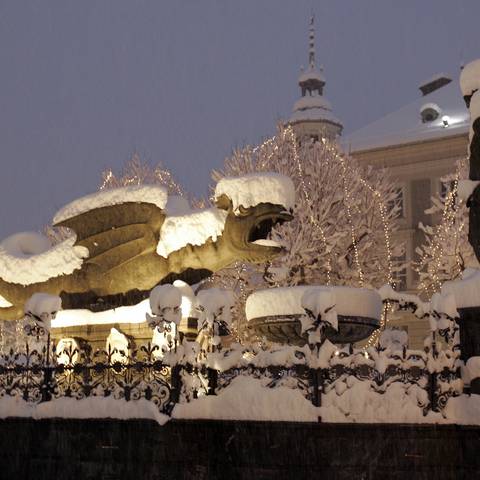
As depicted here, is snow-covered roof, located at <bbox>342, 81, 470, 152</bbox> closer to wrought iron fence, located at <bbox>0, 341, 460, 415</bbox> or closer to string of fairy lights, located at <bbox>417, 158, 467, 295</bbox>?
string of fairy lights, located at <bbox>417, 158, 467, 295</bbox>

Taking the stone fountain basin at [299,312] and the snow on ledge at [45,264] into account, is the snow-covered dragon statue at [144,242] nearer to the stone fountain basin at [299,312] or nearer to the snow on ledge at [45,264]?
the snow on ledge at [45,264]

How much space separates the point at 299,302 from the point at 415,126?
27820mm

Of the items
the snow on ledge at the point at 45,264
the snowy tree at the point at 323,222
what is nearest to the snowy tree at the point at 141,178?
the snowy tree at the point at 323,222

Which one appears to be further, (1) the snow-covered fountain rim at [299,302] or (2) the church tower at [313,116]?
(2) the church tower at [313,116]

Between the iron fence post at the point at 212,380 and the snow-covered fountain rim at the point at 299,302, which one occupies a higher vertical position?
the snow-covered fountain rim at the point at 299,302

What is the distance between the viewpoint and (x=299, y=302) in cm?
1026

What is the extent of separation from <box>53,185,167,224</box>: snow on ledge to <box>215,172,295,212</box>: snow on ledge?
121 centimetres

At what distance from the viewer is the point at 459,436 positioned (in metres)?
7.95

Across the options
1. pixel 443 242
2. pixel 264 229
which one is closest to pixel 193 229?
pixel 264 229

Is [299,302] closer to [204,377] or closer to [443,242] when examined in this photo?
[204,377]

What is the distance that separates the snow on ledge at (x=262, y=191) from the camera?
39.9ft

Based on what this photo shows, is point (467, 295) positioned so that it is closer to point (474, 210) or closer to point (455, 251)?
point (474, 210)

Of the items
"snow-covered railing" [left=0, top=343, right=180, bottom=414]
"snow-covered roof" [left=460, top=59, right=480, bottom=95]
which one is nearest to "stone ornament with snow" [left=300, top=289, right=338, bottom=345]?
"snow-covered railing" [left=0, top=343, right=180, bottom=414]

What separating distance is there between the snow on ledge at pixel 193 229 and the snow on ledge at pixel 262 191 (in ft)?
1.31
